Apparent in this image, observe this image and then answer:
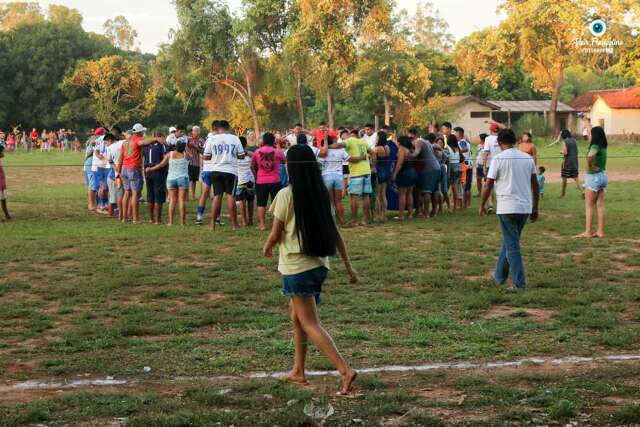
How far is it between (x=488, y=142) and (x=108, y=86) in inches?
2434

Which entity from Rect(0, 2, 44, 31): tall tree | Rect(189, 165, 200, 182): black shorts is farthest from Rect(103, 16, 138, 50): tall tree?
Rect(189, 165, 200, 182): black shorts

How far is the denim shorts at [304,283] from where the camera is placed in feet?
21.1

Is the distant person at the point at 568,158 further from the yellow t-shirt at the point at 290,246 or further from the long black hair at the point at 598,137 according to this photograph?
the yellow t-shirt at the point at 290,246

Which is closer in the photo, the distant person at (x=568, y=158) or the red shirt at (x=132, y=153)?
the red shirt at (x=132, y=153)

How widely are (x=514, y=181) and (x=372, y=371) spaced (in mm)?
3944

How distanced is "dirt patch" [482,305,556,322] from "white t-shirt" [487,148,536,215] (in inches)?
47.8

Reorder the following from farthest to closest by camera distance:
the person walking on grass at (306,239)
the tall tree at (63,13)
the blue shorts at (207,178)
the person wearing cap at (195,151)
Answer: the tall tree at (63,13), the person wearing cap at (195,151), the blue shorts at (207,178), the person walking on grass at (306,239)

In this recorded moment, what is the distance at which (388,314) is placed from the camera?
30.3 ft

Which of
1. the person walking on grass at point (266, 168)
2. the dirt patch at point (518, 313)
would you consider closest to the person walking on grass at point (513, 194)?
the dirt patch at point (518, 313)

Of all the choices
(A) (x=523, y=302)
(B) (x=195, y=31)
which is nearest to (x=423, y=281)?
(A) (x=523, y=302)

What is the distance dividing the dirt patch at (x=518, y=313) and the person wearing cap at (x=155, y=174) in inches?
357

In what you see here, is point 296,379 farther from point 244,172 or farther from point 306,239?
point 244,172

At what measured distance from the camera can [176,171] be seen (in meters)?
16.6

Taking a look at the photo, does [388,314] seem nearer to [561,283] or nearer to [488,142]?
[561,283]
